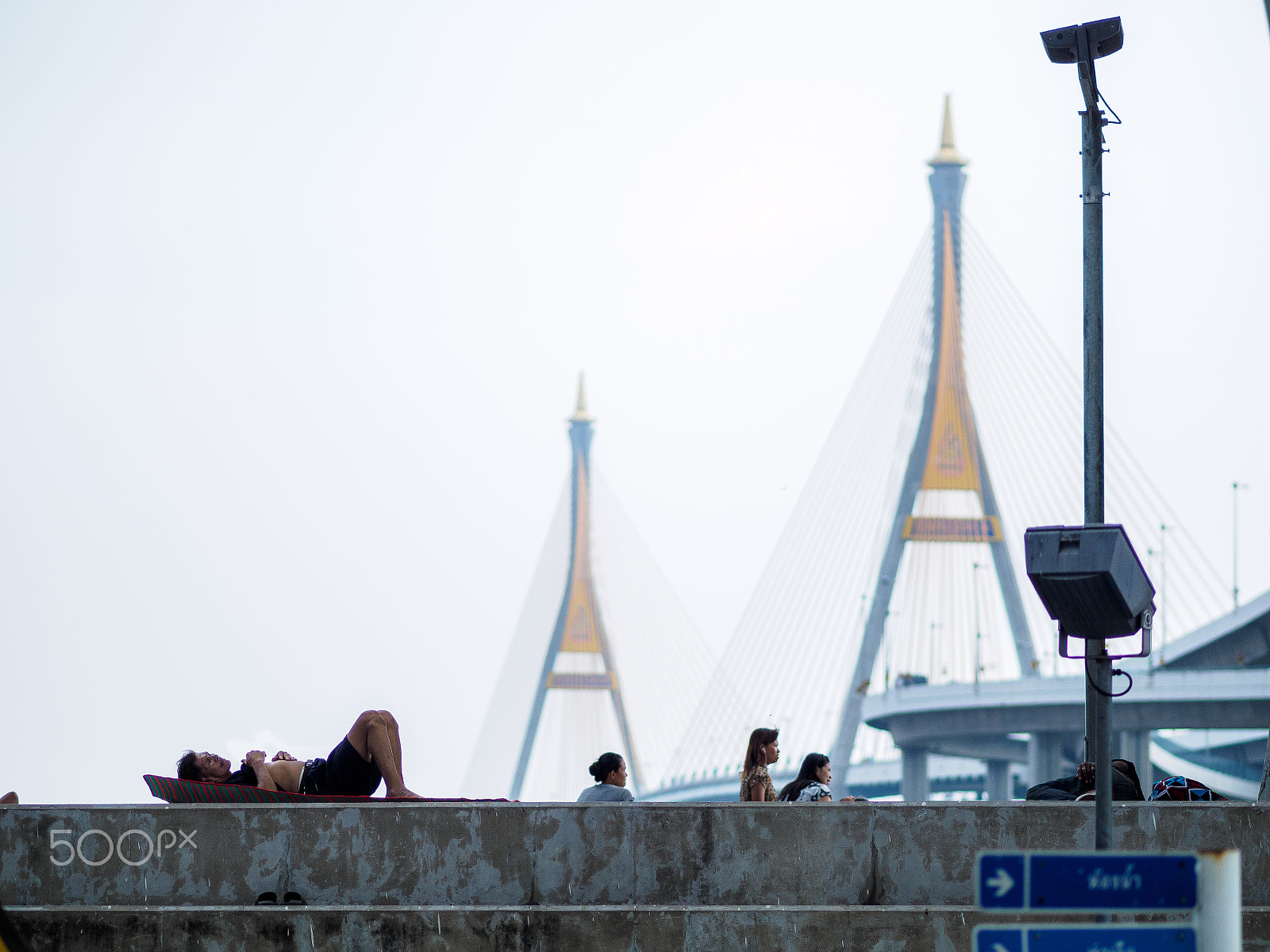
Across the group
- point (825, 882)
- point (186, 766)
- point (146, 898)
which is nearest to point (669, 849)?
point (825, 882)

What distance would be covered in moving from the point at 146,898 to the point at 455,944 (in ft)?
4.27

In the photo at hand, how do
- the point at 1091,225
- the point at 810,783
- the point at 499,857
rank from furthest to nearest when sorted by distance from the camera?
the point at 810,783, the point at 1091,225, the point at 499,857

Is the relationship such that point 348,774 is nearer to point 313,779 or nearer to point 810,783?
point 313,779

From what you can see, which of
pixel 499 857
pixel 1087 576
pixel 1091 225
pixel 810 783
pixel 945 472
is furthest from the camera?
pixel 945 472

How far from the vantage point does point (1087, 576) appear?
440cm

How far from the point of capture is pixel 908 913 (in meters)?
5.74

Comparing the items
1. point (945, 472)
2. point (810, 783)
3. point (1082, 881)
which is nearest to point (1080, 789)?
point (810, 783)

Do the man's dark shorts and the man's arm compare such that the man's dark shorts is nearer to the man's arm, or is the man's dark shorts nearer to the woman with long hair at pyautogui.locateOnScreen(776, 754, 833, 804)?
the man's arm

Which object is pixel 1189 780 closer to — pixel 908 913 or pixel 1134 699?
pixel 908 913

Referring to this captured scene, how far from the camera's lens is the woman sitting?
8055 mm

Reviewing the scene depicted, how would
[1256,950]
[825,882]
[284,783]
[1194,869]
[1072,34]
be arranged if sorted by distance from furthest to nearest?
1. [284,783]
2. [1072,34]
3. [825,882]
4. [1256,950]
5. [1194,869]

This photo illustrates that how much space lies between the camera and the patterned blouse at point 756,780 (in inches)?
323

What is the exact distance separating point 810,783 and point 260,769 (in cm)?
252

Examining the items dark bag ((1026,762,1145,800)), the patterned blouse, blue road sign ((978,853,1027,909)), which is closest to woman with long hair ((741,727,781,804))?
the patterned blouse
